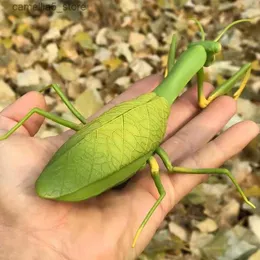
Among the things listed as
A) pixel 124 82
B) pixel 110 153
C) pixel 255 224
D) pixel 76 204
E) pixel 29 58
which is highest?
pixel 110 153

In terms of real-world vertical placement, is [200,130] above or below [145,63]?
above

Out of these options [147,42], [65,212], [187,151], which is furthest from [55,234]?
[147,42]

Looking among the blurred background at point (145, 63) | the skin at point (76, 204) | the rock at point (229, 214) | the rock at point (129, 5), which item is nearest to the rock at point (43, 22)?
the blurred background at point (145, 63)

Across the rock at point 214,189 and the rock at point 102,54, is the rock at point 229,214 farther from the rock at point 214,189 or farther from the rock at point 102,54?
the rock at point 102,54

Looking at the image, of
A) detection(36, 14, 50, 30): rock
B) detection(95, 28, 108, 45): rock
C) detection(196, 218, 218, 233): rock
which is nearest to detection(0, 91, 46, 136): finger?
detection(196, 218, 218, 233): rock

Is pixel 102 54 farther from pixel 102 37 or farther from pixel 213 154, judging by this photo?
pixel 213 154

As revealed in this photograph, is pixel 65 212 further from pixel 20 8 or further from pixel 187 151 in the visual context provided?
pixel 20 8

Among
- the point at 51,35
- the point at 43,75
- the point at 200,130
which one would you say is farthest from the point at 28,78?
the point at 200,130

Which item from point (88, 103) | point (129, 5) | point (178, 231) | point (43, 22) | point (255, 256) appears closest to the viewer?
Result: point (255, 256)
